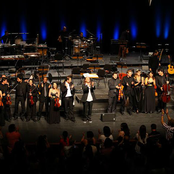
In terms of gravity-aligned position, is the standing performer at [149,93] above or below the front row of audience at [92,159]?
above

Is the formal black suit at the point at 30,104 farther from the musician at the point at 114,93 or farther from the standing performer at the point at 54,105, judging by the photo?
the musician at the point at 114,93

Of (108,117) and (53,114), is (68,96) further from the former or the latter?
(108,117)

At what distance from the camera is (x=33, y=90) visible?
10367 millimetres

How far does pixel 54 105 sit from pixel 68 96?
1.81 feet

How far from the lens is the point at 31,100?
10.2 meters

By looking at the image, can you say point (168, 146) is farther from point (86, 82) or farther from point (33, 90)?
point (33, 90)

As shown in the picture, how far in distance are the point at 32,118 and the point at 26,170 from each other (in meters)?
5.00

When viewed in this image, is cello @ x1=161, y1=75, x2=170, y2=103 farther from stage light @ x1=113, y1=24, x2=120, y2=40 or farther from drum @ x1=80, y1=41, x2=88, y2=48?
stage light @ x1=113, y1=24, x2=120, y2=40

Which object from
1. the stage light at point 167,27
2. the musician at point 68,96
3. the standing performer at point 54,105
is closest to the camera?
the standing performer at point 54,105

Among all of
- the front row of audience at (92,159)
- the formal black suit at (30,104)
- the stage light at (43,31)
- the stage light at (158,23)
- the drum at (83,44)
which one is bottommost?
the front row of audience at (92,159)

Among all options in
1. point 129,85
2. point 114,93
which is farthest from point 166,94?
point 114,93

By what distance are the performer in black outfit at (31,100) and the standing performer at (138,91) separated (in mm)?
3401

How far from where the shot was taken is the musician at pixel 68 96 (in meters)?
10.4

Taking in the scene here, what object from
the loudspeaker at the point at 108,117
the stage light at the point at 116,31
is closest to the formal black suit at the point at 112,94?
the loudspeaker at the point at 108,117
